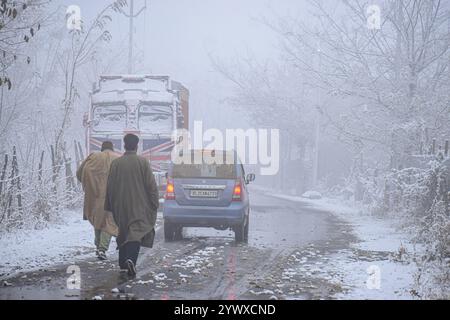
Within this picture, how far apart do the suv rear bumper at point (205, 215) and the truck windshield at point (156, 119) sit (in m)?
7.44

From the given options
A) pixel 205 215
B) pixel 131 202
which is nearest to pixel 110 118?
pixel 205 215

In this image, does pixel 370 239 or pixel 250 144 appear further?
pixel 250 144

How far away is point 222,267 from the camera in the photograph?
977 centimetres

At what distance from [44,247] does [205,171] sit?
3.58 metres

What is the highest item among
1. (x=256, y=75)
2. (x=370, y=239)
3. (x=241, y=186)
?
(x=256, y=75)

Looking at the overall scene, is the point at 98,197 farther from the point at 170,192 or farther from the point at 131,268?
the point at 170,192

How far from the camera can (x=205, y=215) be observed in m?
12.3

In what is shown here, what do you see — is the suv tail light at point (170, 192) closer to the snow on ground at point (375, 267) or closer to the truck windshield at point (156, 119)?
the snow on ground at point (375, 267)

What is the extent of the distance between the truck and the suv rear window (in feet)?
22.2

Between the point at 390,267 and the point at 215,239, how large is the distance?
4.57 meters

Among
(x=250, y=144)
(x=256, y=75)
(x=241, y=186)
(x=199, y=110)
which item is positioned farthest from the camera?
(x=199, y=110)

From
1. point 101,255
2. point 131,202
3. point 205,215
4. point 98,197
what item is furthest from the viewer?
point 205,215
